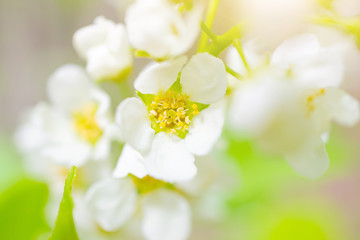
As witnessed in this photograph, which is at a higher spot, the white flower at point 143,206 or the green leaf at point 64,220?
the green leaf at point 64,220

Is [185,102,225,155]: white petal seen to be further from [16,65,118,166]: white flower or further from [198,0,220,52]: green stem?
[16,65,118,166]: white flower

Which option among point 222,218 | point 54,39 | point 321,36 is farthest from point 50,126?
point 54,39

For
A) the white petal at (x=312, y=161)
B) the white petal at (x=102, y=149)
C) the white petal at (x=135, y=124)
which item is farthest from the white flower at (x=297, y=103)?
the white petal at (x=102, y=149)

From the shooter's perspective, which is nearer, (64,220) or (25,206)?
(64,220)

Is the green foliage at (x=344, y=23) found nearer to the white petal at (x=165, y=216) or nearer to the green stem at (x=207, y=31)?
the green stem at (x=207, y=31)

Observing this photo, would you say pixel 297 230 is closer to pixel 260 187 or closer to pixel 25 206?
pixel 260 187

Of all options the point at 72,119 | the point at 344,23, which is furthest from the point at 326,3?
the point at 72,119

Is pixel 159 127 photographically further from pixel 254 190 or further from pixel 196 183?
pixel 254 190
